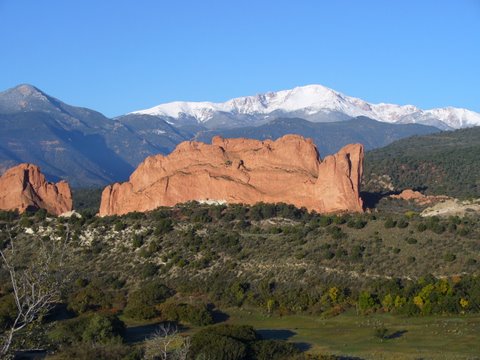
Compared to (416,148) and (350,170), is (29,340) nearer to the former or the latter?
(350,170)

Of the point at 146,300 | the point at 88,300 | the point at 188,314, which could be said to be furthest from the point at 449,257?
the point at 88,300

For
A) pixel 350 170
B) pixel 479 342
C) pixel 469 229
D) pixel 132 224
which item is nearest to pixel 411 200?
pixel 350 170

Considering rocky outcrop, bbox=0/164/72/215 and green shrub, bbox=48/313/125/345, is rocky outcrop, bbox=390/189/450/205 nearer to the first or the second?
rocky outcrop, bbox=0/164/72/215

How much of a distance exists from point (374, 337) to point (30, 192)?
46.3 metres

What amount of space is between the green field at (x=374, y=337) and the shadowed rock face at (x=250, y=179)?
23101mm

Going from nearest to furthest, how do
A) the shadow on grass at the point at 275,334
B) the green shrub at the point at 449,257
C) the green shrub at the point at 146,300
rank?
the shadow on grass at the point at 275,334 → the green shrub at the point at 146,300 → the green shrub at the point at 449,257

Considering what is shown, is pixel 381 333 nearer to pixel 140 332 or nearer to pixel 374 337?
pixel 374 337

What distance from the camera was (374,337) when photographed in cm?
4238

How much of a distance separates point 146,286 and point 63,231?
14.7m

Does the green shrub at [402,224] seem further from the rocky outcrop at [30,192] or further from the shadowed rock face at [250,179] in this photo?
the rocky outcrop at [30,192]

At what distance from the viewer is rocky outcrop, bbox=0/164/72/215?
78562 mm

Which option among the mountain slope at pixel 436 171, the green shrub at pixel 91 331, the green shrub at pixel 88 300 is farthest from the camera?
the mountain slope at pixel 436 171

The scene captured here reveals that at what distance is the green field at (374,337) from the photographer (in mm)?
37875

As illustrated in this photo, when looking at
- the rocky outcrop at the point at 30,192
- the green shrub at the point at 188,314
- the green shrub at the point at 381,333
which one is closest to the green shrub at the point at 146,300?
the green shrub at the point at 188,314
